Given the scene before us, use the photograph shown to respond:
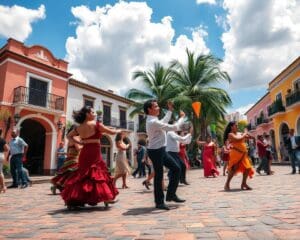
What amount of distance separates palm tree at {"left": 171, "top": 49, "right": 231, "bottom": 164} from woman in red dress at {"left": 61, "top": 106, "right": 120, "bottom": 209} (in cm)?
1541

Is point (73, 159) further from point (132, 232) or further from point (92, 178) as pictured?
point (132, 232)

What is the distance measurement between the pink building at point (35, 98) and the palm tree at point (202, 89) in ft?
30.8

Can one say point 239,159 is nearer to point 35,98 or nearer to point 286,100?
point 35,98

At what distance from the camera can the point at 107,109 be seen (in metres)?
26.5

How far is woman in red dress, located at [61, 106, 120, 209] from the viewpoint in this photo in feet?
13.1

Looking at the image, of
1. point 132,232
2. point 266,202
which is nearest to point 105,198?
point 132,232

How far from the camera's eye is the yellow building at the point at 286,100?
2292 centimetres

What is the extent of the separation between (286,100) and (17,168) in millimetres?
23340

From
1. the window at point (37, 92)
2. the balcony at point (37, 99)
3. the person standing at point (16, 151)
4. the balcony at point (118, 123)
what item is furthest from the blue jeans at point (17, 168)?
the balcony at point (118, 123)

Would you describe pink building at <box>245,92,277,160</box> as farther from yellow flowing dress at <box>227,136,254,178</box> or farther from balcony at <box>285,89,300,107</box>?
yellow flowing dress at <box>227,136,254,178</box>

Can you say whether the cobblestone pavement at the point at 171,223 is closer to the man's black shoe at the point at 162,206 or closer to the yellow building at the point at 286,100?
the man's black shoe at the point at 162,206

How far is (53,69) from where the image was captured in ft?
66.6

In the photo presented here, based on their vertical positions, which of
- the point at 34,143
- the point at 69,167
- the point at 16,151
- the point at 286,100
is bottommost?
the point at 69,167

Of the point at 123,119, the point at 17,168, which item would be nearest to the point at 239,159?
the point at 17,168
